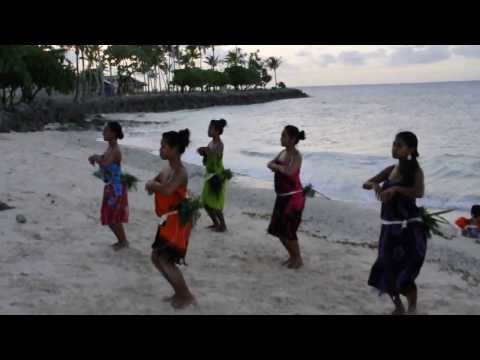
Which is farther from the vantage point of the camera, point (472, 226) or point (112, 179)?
point (472, 226)

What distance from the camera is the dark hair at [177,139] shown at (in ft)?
13.7

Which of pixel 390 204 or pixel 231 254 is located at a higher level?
pixel 390 204

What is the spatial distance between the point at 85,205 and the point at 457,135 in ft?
87.9

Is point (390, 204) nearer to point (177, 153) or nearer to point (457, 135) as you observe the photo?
point (177, 153)

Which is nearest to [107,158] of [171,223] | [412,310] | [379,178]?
[171,223]

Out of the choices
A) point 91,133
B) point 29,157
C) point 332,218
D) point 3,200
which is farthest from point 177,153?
point 91,133

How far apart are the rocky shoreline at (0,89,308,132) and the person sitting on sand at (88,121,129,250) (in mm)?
16227

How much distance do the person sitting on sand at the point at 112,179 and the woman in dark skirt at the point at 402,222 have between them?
290 cm

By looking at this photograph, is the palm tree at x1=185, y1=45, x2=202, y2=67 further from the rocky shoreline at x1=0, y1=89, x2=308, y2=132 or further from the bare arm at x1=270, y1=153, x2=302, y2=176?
the bare arm at x1=270, y1=153, x2=302, y2=176

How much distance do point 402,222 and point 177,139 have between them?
1995 millimetres

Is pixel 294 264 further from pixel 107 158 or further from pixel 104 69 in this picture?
pixel 104 69

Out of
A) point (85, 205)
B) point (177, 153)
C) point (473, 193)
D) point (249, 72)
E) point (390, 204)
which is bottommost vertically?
point (473, 193)

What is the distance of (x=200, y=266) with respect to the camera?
585cm
